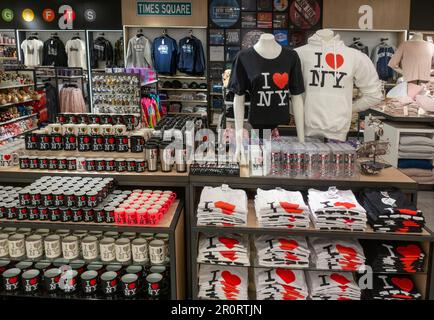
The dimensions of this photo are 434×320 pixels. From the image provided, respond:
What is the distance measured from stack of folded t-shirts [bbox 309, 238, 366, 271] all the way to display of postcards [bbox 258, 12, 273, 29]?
21.6 ft

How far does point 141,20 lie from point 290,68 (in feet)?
20.1

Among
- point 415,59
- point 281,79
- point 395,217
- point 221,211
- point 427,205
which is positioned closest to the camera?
point 395,217

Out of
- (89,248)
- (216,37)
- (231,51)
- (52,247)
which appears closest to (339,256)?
(89,248)

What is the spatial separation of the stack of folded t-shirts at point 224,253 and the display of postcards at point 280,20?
21.7 ft

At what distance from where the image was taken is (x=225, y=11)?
855 cm

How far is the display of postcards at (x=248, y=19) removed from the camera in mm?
8570

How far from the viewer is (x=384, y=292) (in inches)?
107

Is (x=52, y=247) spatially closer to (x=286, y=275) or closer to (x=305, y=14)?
(x=286, y=275)

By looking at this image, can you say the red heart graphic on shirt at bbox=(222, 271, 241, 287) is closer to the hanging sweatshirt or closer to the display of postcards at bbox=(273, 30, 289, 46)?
the display of postcards at bbox=(273, 30, 289, 46)

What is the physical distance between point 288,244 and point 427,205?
3.45 meters

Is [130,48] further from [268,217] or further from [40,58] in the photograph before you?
[268,217]

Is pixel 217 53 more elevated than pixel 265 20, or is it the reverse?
pixel 265 20

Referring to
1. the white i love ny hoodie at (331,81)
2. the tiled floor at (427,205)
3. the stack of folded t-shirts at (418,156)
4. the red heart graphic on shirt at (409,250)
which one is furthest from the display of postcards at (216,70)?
the red heart graphic on shirt at (409,250)
